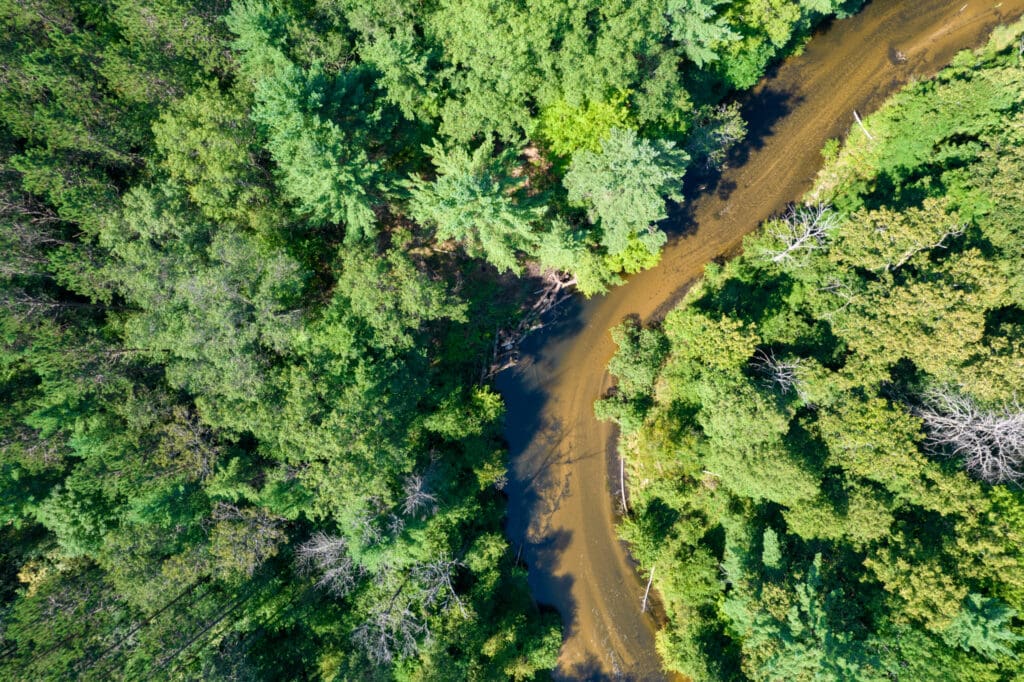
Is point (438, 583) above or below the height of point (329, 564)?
below

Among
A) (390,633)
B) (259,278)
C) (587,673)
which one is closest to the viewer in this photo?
(259,278)

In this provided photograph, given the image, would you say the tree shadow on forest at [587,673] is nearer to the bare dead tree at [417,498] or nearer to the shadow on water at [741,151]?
the bare dead tree at [417,498]

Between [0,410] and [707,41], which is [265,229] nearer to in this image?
[0,410]

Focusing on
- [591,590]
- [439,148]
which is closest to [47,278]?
[439,148]

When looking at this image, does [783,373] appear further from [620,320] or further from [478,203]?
[478,203]

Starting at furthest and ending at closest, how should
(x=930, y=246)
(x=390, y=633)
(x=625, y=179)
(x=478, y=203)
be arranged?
1. (x=390, y=633)
2. (x=930, y=246)
3. (x=625, y=179)
4. (x=478, y=203)

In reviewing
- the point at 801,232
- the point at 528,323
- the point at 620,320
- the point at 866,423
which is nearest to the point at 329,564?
the point at 528,323

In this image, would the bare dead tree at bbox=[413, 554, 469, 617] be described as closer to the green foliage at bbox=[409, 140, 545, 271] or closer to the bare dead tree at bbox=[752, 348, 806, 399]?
the green foliage at bbox=[409, 140, 545, 271]
